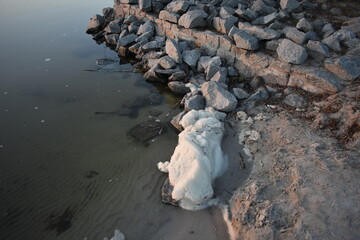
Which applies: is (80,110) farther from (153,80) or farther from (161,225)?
(161,225)

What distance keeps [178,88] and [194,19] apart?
285 cm

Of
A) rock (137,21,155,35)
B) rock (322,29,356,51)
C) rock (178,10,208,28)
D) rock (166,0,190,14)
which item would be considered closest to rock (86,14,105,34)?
rock (137,21,155,35)

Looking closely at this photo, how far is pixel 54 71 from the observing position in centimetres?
906

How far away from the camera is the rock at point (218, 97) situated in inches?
244

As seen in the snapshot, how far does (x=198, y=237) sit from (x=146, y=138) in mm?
2859

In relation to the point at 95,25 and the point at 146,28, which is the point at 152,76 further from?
the point at 95,25

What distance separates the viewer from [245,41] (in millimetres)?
7098

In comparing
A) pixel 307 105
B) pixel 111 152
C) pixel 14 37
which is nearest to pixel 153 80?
pixel 111 152

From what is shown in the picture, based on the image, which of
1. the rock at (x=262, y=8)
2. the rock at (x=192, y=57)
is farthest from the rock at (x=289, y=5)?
the rock at (x=192, y=57)

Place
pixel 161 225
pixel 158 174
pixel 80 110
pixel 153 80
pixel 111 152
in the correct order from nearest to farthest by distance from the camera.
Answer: pixel 161 225 → pixel 158 174 → pixel 111 152 → pixel 80 110 → pixel 153 80

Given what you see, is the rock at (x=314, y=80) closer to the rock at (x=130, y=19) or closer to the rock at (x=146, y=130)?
the rock at (x=146, y=130)

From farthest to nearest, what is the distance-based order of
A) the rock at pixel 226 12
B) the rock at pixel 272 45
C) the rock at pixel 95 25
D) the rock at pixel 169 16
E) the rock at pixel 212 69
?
the rock at pixel 95 25
the rock at pixel 169 16
the rock at pixel 226 12
the rock at pixel 212 69
the rock at pixel 272 45

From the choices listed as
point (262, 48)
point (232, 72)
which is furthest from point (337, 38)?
point (232, 72)

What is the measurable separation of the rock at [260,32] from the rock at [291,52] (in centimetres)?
45
